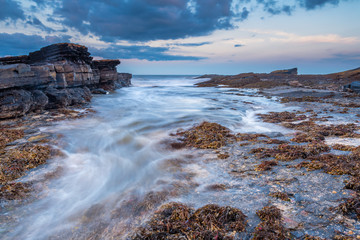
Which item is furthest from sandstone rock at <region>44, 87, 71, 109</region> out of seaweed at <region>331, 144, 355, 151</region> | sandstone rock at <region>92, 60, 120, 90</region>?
sandstone rock at <region>92, 60, 120, 90</region>

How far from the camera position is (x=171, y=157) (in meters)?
6.54

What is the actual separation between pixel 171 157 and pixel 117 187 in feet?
7.02

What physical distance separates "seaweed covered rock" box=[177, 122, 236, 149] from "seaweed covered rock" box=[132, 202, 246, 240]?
377cm

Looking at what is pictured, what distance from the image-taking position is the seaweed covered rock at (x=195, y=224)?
2.78 metres

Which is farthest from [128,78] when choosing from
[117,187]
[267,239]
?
[267,239]

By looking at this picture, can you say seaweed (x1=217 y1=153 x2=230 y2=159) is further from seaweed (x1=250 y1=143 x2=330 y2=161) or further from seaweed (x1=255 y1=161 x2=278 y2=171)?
seaweed (x1=255 y1=161 x2=278 y2=171)

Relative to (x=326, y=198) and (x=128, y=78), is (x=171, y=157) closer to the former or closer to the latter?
(x=326, y=198)

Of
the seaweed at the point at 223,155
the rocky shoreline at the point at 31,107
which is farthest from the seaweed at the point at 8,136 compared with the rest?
the seaweed at the point at 223,155

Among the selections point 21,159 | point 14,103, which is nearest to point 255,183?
point 21,159

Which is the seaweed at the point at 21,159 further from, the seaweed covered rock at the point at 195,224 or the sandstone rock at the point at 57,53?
the sandstone rock at the point at 57,53

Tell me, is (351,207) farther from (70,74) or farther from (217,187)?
(70,74)

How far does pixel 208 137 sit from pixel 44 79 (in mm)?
11614

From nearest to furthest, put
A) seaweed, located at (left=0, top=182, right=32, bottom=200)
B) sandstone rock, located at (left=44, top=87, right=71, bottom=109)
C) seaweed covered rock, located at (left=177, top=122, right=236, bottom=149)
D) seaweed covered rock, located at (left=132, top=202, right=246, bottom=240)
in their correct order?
1. seaweed covered rock, located at (left=132, top=202, right=246, bottom=240)
2. seaweed, located at (left=0, top=182, right=32, bottom=200)
3. seaweed covered rock, located at (left=177, top=122, right=236, bottom=149)
4. sandstone rock, located at (left=44, top=87, right=71, bottom=109)

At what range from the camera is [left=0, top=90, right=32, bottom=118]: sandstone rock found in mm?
9219
